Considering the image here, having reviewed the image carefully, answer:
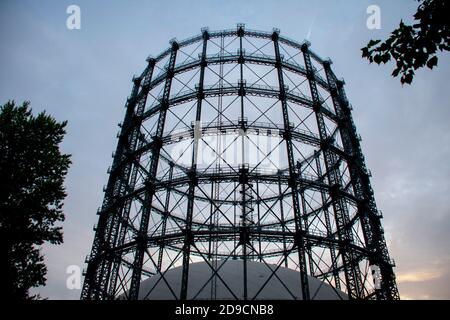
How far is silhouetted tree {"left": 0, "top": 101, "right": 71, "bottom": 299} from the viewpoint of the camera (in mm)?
10109

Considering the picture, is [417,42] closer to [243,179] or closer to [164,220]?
[243,179]

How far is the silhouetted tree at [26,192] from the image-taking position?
1011 cm

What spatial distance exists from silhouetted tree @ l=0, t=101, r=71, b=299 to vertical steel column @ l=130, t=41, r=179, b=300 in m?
4.47

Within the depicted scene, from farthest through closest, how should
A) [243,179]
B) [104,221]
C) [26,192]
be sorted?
[104,221] → [243,179] → [26,192]

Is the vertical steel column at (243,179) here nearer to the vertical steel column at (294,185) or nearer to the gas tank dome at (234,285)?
the gas tank dome at (234,285)

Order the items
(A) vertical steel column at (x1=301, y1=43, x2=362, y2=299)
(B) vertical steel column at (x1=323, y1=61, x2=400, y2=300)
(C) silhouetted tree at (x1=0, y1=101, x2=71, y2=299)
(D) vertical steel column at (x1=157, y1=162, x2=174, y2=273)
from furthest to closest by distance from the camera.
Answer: (D) vertical steel column at (x1=157, y1=162, x2=174, y2=273) → (B) vertical steel column at (x1=323, y1=61, x2=400, y2=300) → (A) vertical steel column at (x1=301, y1=43, x2=362, y2=299) → (C) silhouetted tree at (x1=0, y1=101, x2=71, y2=299)

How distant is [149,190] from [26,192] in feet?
20.5

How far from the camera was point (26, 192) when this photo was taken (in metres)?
11.0

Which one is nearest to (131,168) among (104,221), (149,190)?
(104,221)

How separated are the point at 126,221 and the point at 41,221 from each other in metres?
9.16

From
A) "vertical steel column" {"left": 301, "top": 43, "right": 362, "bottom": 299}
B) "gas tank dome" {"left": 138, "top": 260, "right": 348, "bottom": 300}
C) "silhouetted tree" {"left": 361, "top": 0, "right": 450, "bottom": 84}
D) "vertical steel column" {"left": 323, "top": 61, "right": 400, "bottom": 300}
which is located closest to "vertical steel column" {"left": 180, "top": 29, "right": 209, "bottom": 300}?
"gas tank dome" {"left": 138, "top": 260, "right": 348, "bottom": 300}

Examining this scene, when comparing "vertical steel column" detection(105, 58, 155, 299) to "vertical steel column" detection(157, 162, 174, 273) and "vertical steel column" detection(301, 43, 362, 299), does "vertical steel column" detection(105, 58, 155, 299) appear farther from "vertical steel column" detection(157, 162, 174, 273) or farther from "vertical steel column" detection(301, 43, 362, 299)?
"vertical steel column" detection(301, 43, 362, 299)

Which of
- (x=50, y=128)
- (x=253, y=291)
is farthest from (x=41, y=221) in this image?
(x=253, y=291)
